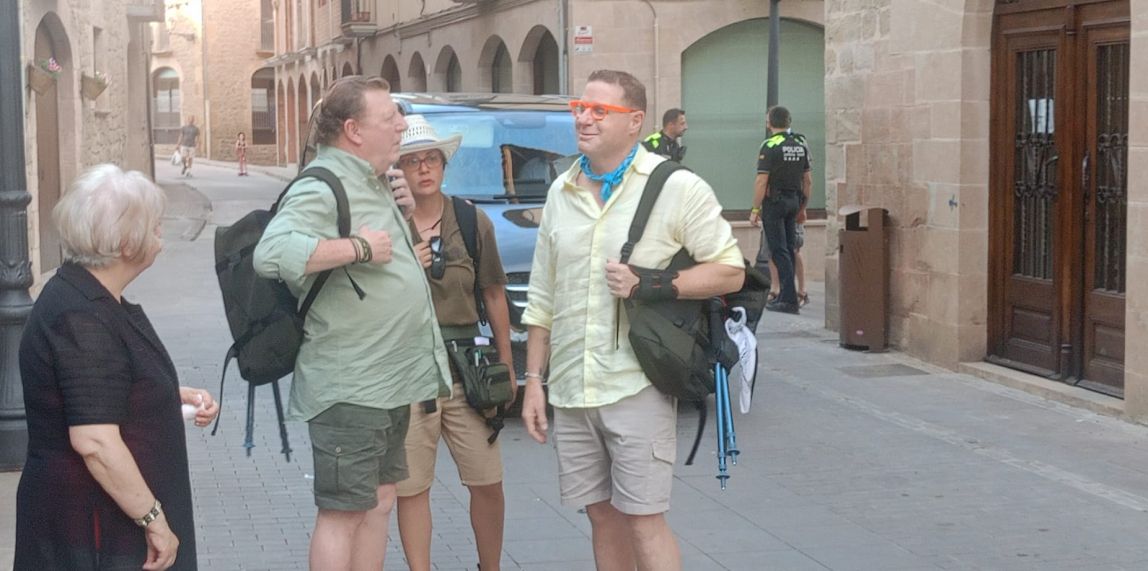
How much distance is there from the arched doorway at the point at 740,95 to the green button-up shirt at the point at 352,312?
52.6 ft

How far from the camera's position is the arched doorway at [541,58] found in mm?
24420

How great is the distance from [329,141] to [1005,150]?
7.01 m

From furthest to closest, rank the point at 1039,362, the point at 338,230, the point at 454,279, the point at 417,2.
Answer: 1. the point at 417,2
2. the point at 1039,362
3. the point at 454,279
4. the point at 338,230

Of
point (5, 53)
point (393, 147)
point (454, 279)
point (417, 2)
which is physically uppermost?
point (417, 2)

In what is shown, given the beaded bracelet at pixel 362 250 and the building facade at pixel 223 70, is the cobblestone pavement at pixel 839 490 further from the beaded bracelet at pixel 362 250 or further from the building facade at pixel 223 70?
the building facade at pixel 223 70

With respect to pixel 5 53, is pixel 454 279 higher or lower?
lower

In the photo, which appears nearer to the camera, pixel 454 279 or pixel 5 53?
pixel 454 279

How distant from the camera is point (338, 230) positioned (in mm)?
4582

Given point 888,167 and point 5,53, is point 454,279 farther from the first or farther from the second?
point 888,167

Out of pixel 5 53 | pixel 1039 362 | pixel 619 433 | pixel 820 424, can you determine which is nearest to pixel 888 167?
pixel 1039 362

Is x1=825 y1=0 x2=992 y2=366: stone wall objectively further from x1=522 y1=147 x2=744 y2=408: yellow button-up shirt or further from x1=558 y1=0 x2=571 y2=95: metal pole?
x1=558 y1=0 x2=571 y2=95: metal pole

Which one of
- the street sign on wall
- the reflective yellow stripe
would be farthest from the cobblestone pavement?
the street sign on wall

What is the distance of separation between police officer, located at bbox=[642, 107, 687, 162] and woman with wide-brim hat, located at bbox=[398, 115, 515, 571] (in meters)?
7.68

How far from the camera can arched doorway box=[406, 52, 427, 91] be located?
33.2 metres
